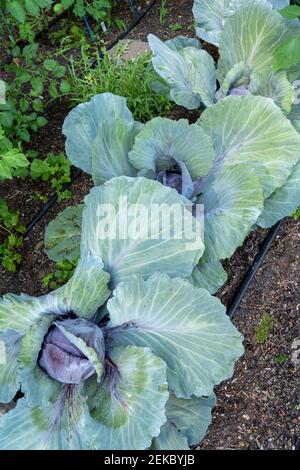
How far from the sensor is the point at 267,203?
7.23 ft

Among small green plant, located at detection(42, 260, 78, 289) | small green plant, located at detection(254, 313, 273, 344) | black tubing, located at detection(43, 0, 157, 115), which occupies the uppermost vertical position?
black tubing, located at detection(43, 0, 157, 115)

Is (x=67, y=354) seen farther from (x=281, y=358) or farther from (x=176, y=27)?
(x=176, y=27)

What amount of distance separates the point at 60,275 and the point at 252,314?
0.86m

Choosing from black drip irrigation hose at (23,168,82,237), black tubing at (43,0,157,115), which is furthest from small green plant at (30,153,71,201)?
black tubing at (43,0,157,115)

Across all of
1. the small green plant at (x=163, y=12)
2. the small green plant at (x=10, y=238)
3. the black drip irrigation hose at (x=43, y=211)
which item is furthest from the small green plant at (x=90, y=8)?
the small green plant at (x=10, y=238)

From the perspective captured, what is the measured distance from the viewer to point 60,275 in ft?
7.85

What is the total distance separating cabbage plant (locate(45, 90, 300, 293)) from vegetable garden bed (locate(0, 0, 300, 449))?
0.34 meters

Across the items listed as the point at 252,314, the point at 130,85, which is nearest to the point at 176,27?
the point at 130,85

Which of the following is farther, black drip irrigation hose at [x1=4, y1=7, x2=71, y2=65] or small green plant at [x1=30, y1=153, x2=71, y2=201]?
black drip irrigation hose at [x1=4, y1=7, x2=71, y2=65]

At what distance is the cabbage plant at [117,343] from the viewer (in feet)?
5.33

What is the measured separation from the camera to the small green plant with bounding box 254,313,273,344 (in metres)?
2.27

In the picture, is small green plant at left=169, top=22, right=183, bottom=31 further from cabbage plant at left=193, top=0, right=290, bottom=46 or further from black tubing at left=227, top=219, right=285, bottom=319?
black tubing at left=227, top=219, right=285, bottom=319

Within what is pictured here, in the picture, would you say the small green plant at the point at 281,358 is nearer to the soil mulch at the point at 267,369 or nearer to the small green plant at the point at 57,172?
the soil mulch at the point at 267,369
